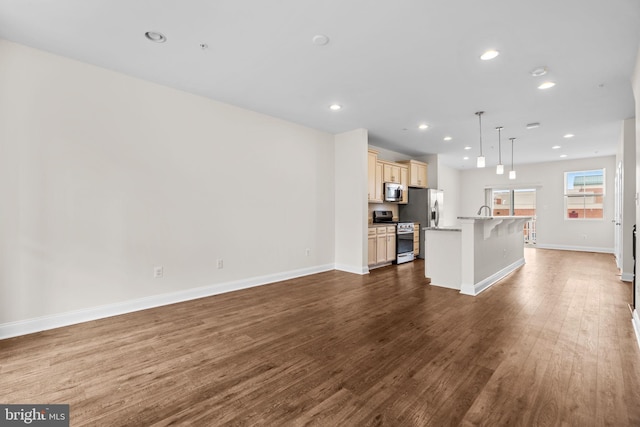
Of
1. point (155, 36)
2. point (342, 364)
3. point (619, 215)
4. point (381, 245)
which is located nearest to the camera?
point (342, 364)

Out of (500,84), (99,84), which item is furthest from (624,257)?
(99,84)

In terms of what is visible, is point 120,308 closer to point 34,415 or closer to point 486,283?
point 34,415

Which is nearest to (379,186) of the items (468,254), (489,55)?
(468,254)

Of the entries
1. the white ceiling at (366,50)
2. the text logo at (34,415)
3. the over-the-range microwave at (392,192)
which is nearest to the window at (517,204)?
the over-the-range microwave at (392,192)

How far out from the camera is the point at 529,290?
452 cm

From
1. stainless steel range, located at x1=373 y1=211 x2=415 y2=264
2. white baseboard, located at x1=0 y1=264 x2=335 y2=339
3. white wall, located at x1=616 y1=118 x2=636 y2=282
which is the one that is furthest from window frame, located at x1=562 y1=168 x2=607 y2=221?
white baseboard, located at x1=0 y1=264 x2=335 y2=339

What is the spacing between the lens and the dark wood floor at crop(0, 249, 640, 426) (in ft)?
5.87

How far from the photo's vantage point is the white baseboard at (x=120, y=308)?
114 inches

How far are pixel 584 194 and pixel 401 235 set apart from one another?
634 cm

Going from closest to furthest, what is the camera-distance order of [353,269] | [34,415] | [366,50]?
[34,415], [366,50], [353,269]

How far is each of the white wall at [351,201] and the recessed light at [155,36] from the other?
3.67 m

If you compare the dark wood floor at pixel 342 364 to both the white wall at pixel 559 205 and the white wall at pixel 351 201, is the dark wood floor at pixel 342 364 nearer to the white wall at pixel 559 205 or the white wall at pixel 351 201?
the white wall at pixel 351 201

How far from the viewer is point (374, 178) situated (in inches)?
251

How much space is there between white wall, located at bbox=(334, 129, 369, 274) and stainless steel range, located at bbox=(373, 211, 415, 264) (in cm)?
112
